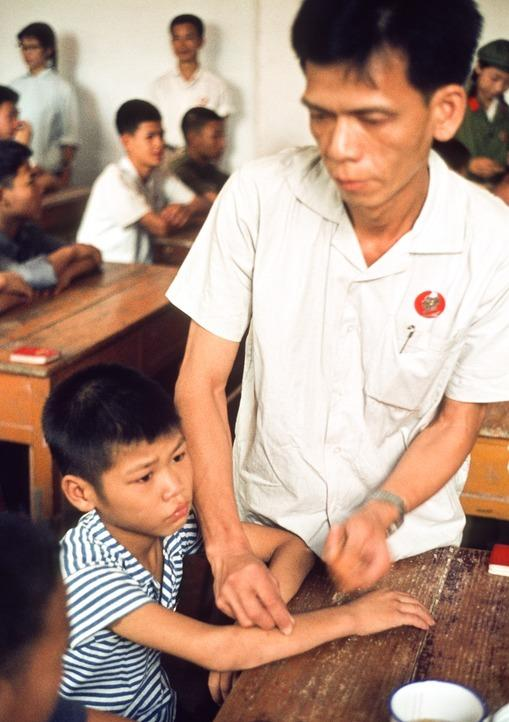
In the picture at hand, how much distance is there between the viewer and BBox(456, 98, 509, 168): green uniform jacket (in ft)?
18.6

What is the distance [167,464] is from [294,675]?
0.44 metres

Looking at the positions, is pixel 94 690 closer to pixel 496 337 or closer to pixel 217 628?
pixel 217 628

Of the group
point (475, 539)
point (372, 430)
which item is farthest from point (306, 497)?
point (475, 539)

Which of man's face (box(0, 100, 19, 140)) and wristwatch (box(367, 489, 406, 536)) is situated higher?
wristwatch (box(367, 489, 406, 536))

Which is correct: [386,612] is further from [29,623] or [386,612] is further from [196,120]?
[196,120]

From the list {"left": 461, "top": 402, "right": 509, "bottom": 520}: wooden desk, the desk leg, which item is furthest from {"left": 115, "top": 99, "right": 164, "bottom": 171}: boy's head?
{"left": 461, "top": 402, "right": 509, "bottom": 520}: wooden desk

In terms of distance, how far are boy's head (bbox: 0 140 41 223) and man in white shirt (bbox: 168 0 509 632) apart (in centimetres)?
224

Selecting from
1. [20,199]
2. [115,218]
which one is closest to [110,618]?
[20,199]

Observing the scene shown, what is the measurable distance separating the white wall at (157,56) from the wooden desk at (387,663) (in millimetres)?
6004

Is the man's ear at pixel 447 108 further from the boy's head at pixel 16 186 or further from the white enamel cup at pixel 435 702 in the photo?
the boy's head at pixel 16 186

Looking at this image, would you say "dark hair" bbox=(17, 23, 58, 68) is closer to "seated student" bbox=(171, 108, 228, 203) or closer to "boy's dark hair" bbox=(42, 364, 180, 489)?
"seated student" bbox=(171, 108, 228, 203)

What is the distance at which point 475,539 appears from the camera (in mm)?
3059

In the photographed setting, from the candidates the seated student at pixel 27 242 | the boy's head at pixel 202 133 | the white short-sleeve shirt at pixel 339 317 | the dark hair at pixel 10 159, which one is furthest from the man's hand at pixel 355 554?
the boy's head at pixel 202 133

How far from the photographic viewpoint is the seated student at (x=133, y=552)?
1361 mm
